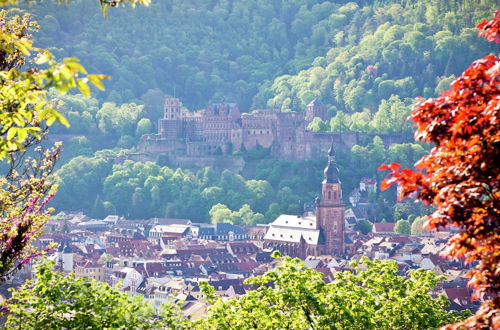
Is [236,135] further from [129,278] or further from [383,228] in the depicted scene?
[129,278]

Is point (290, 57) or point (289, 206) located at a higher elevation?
point (290, 57)

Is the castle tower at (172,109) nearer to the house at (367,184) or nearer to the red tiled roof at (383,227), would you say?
the house at (367,184)

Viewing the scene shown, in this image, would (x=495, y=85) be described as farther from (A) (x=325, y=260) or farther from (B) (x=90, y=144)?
(B) (x=90, y=144)

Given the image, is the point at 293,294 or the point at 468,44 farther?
the point at 468,44

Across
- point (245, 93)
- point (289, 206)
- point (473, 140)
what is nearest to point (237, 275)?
point (289, 206)

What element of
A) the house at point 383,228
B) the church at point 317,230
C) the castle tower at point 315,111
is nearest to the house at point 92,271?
the church at point 317,230

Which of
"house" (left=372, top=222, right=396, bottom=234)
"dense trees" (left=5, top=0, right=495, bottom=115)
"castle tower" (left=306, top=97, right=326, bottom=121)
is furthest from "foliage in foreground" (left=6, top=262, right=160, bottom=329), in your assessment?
"dense trees" (left=5, top=0, right=495, bottom=115)

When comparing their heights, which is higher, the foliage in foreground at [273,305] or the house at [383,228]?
the foliage in foreground at [273,305]
